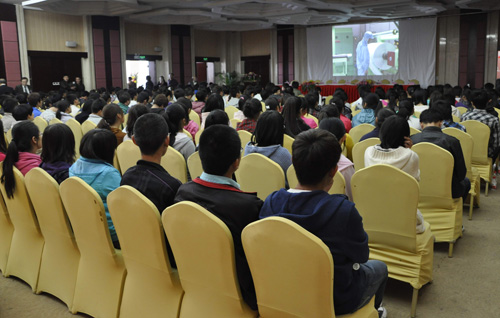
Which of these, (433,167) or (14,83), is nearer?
(433,167)

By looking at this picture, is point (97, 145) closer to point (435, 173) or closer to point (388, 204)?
point (388, 204)

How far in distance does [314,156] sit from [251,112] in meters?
3.08

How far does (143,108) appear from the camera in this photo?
4.58 metres

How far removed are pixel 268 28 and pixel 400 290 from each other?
63.4 ft

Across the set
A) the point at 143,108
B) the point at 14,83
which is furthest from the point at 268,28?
the point at 143,108

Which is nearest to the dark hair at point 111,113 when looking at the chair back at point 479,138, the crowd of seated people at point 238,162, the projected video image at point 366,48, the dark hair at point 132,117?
the crowd of seated people at point 238,162

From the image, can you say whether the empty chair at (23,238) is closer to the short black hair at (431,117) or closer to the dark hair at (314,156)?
the dark hair at (314,156)

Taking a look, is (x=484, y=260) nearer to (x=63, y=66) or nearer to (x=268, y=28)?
(x=63, y=66)

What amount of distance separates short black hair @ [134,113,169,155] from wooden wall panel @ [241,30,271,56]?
19.6 metres

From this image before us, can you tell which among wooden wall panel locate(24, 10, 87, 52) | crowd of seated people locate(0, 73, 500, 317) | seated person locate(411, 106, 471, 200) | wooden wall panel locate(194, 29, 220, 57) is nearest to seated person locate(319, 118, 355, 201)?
crowd of seated people locate(0, 73, 500, 317)

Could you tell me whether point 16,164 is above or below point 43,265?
above

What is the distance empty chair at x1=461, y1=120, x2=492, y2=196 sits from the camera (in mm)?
5141

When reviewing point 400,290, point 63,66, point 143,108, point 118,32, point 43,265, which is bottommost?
point 400,290

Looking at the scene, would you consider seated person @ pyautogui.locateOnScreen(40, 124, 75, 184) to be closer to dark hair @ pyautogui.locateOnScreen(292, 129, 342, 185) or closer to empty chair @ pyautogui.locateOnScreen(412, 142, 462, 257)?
dark hair @ pyautogui.locateOnScreen(292, 129, 342, 185)
